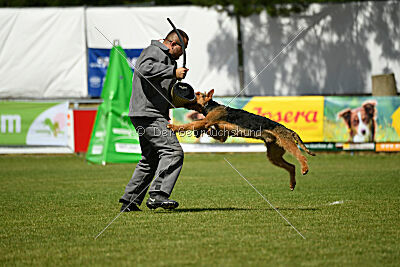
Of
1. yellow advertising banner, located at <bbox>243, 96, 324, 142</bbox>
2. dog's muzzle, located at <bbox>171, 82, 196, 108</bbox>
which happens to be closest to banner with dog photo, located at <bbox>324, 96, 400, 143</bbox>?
yellow advertising banner, located at <bbox>243, 96, 324, 142</bbox>

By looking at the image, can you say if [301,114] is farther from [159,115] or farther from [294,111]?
[159,115]

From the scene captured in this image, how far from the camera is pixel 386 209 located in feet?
25.0

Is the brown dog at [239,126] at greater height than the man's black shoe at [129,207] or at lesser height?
greater

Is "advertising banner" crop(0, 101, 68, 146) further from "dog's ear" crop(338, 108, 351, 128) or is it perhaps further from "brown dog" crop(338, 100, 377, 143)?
"brown dog" crop(338, 100, 377, 143)

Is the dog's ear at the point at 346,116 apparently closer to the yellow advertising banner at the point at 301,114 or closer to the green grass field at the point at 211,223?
the yellow advertising banner at the point at 301,114

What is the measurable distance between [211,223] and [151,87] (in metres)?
1.83

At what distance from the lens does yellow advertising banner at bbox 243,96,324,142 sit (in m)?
17.1

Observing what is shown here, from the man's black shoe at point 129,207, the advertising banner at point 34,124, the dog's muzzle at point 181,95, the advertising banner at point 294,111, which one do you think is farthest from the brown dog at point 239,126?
the advertising banner at point 34,124

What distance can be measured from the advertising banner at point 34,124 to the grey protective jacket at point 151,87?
423 inches

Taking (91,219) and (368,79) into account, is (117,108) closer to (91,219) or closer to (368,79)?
(91,219)

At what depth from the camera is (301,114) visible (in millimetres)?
17078

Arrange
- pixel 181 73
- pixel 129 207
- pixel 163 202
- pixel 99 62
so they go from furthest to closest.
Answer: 1. pixel 99 62
2. pixel 129 207
3. pixel 163 202
4. pixel 181 73

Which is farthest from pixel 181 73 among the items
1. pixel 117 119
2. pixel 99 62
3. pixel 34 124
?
pixel 99 62

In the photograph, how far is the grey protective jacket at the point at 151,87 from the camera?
7156mm
